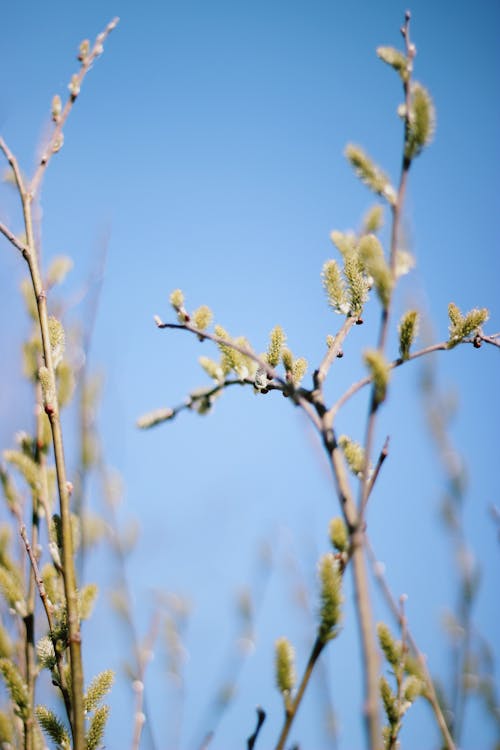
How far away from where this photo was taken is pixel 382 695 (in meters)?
1.03

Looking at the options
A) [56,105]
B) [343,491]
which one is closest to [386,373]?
[343,491]

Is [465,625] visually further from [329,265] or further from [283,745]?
[329,265]

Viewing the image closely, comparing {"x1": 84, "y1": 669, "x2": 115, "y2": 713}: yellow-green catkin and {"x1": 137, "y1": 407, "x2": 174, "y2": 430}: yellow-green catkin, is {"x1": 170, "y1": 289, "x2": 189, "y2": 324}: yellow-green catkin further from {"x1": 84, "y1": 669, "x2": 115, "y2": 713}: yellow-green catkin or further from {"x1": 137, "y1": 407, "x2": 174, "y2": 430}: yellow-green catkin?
{"x1": 84, "y1": 669, "x2": 115, "y2": 713}: yellow-green catkin

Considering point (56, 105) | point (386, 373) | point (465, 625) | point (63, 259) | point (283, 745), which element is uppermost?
point (56, 105)

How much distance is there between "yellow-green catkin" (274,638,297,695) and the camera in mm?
785

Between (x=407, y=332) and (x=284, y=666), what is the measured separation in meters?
0.64

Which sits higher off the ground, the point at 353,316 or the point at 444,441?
the point at 353,316

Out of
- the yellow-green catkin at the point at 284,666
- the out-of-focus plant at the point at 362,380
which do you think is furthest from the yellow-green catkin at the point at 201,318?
the yellow-green catkin at the point at 284,666

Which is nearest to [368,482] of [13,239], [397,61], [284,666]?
[284,666]

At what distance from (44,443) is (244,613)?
0.94 meters

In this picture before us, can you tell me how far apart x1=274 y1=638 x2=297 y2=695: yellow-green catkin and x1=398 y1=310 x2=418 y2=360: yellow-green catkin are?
57 centimetres

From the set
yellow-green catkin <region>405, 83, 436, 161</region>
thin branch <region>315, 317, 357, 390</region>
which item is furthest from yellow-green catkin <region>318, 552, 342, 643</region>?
yellow-green catkin <region>405, 83, 436, 161</region>

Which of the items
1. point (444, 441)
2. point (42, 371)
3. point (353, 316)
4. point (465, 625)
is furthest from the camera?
point (444, 441)

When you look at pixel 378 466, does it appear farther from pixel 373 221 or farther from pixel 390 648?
pixel 373 221
